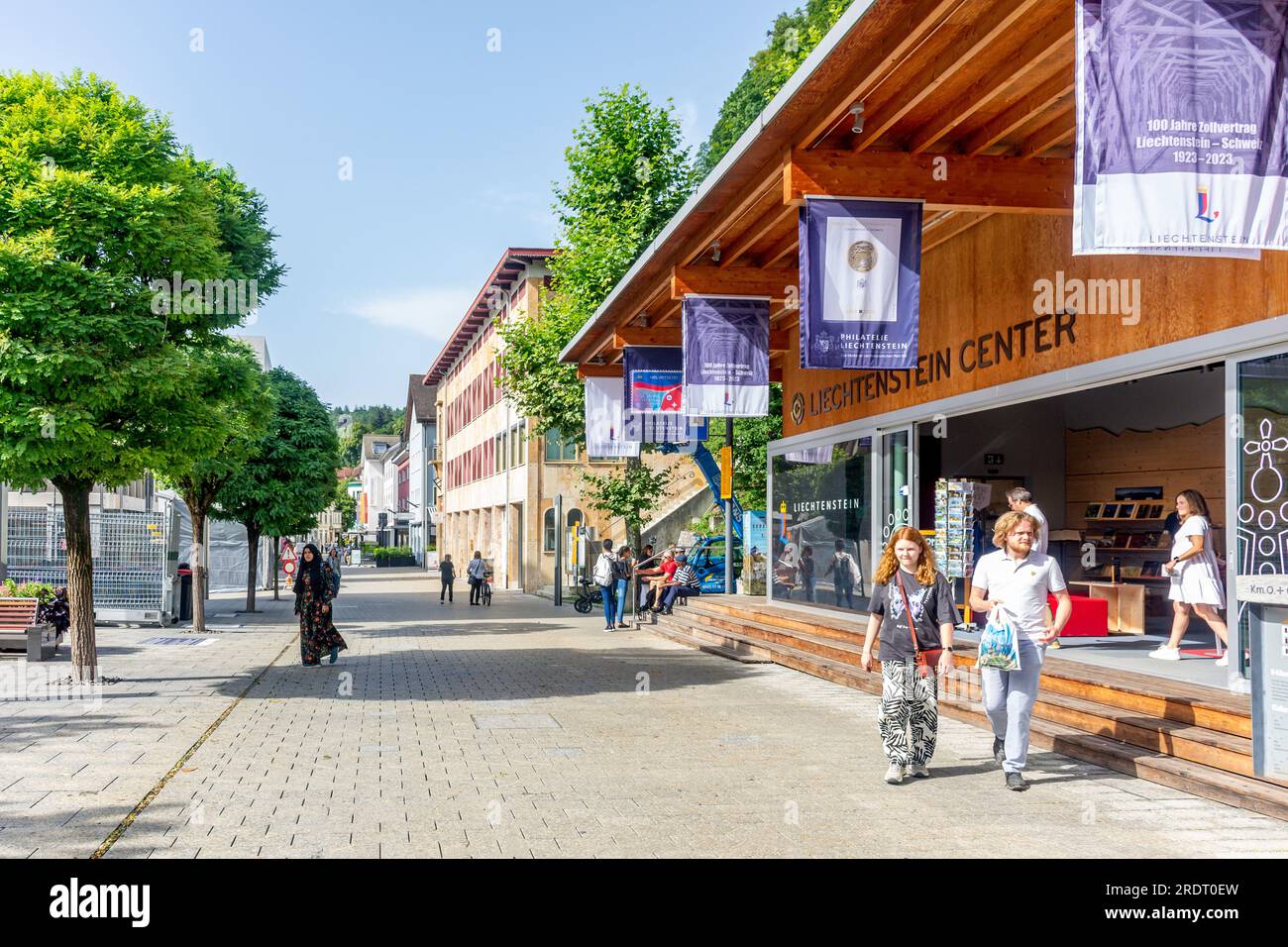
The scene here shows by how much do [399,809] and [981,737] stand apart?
16.7ft

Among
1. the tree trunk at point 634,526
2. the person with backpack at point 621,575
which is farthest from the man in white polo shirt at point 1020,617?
the tree trunk at point 634,526

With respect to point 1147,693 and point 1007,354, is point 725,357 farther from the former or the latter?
point 1147,693

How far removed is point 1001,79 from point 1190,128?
2.77m

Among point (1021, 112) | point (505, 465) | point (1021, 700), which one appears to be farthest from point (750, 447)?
point (1021, 700)

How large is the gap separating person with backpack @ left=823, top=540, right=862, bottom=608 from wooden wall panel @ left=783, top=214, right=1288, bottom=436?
6.21 feet

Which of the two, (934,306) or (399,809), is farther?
(934,306)

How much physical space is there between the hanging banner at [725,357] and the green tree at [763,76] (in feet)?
70.8

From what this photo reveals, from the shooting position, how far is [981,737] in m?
10.3

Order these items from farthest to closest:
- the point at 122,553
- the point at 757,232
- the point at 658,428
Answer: the point at 122,553, the point at 658,428, the point at 757,232

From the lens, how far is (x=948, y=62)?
9344 millimetres

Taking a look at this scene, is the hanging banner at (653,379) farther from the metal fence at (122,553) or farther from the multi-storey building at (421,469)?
the multi-storey building at (421,469)
